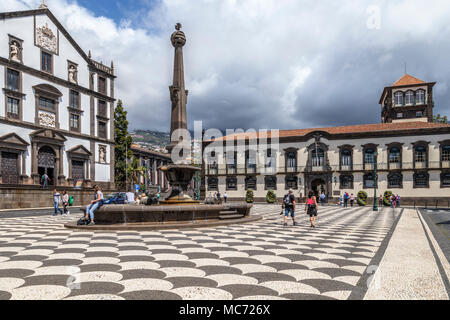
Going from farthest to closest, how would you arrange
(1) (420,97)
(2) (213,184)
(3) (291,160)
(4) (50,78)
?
1. (2) (213,184)
2. (1) (420,97)
3. (3) (291,160)
4. (4) (50,78)

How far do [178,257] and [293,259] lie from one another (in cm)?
209

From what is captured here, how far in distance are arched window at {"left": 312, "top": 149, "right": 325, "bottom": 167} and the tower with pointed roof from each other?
1362 centimetres

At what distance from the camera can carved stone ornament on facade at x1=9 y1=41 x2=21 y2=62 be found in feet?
95.4

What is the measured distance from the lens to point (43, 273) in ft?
16.1

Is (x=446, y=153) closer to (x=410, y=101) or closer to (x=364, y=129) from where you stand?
(x=364, y=129)

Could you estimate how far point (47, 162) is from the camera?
105 feet

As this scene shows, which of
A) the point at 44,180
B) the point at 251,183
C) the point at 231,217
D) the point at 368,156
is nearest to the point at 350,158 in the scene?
the point at 368,156

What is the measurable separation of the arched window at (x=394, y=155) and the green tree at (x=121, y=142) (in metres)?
34.0

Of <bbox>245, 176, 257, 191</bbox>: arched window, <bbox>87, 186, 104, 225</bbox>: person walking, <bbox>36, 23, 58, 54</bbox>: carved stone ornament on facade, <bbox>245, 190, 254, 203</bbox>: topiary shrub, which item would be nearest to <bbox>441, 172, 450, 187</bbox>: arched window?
<bbox>245, 176, 257, 191</bbox>: arched window

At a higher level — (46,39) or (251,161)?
(46,39)

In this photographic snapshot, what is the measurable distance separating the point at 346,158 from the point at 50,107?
34910mm

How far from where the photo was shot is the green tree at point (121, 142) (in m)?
46.7

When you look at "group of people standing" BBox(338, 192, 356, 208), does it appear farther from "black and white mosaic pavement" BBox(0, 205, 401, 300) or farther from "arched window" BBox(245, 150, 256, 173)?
"black and white mosaic pavement" BBox(0, 205, 401, 300)
